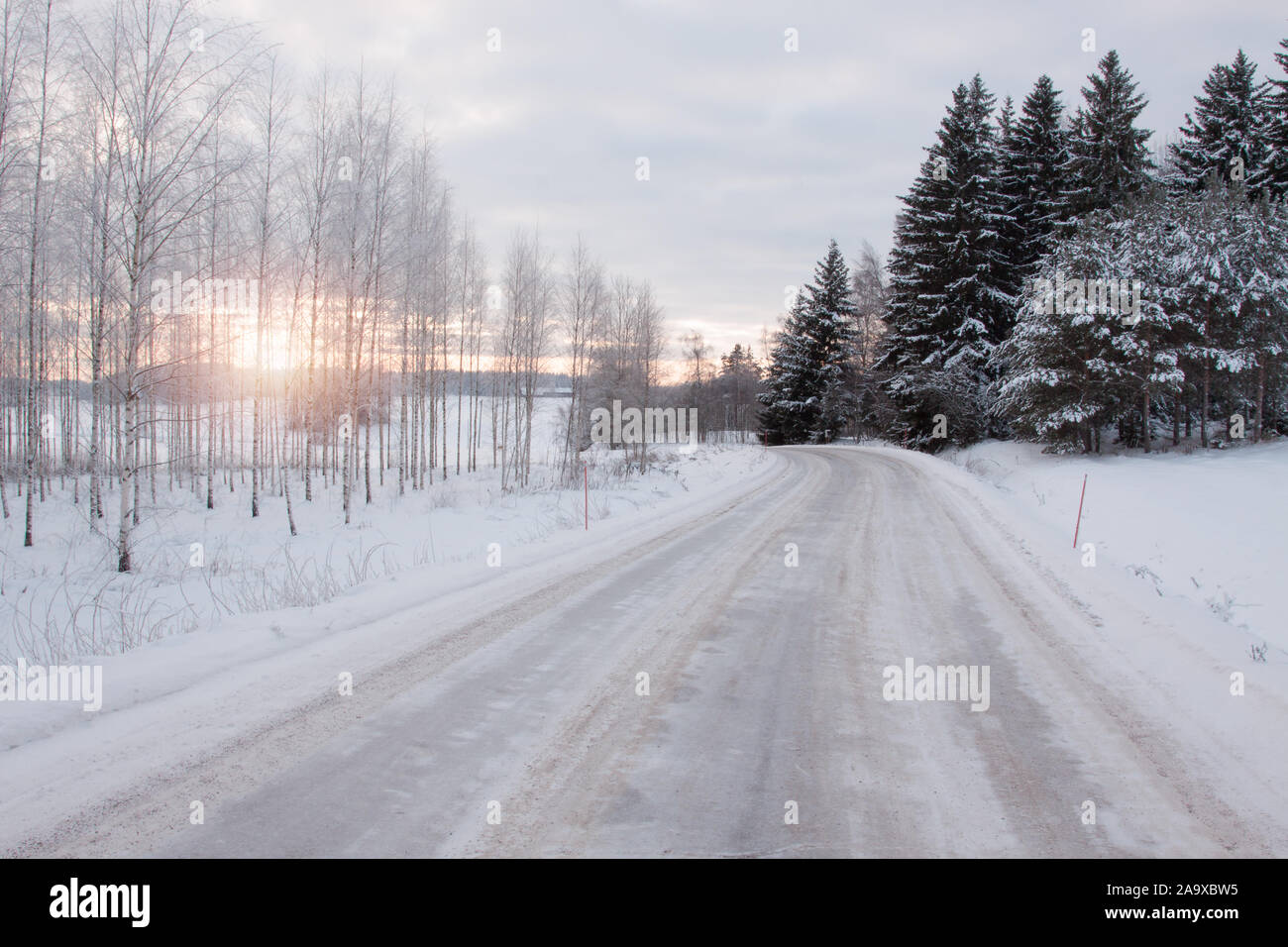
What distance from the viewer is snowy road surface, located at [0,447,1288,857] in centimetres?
305

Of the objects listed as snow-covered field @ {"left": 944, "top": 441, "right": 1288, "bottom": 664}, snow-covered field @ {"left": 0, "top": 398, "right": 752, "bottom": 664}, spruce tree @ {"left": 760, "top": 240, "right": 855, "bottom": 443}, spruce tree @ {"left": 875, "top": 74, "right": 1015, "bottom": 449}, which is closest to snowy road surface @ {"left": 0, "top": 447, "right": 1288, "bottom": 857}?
snow-covered field @ {"left": 944, "top": 441, "right": 1288, "bottom": 664}

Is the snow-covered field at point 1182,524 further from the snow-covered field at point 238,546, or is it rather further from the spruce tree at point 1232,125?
A: the spruce tree at point 1232,125

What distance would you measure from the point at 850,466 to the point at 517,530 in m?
14.8

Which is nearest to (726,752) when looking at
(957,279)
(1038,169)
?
(957,279)

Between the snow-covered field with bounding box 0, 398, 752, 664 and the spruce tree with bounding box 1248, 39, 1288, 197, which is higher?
the spruce tree with bounding box 1248, 39, 1288, 197

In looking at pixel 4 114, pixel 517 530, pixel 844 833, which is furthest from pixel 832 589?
pixel 4 114

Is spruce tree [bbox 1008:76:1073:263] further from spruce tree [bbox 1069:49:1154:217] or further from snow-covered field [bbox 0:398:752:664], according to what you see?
snow-covered field [bbox 0:398:752:664]

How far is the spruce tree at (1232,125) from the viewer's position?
31.8m

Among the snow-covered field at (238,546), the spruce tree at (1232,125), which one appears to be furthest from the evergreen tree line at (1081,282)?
the snow-covered field at (238,546)

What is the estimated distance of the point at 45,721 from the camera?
13.4 feet

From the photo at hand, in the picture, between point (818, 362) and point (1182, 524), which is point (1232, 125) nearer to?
point (818, 362)

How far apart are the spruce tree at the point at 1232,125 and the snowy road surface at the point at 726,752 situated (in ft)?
124

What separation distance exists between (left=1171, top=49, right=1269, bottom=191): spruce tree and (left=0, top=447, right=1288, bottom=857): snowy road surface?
37.9 metres

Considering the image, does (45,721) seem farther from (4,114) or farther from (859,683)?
(4,114)
